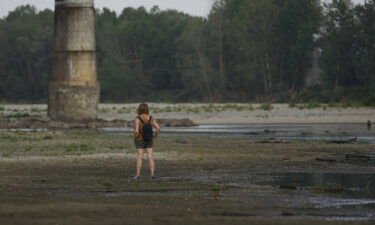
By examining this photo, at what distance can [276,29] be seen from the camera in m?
87.3

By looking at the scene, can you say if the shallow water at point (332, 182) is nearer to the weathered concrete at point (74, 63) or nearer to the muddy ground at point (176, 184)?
the muddy ground at point (176, 184)

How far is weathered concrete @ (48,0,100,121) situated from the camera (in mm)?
38719

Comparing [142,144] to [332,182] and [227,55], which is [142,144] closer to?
[332,182]

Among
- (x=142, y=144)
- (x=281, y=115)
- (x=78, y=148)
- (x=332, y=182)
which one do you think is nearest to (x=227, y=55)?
(x=281, y=115)

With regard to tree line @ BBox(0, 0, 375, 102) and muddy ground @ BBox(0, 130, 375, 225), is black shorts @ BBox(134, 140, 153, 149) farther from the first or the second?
tree line @ BBox(0, 0, 375, 102)

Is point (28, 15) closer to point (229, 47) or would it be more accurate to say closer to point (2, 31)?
point (2, 31)

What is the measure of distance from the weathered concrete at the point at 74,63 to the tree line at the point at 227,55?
1258 inches

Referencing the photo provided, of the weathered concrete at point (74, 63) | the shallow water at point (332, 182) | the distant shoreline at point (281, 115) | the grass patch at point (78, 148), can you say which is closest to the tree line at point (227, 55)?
the distant shoreline at point (281, 115)

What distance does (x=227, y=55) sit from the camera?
9600 cm

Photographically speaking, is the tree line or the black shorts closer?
the black shorts

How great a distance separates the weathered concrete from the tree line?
3196cm

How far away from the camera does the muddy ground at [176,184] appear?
38.1ft

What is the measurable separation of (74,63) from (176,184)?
2442 cm

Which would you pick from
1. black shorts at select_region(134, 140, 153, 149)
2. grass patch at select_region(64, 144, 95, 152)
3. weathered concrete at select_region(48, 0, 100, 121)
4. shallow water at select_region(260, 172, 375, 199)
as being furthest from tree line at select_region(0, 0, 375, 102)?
black shorts at select_region(134, 140, 153, 149)
